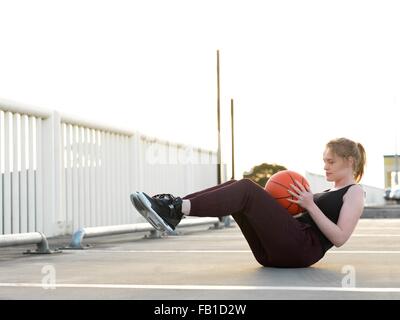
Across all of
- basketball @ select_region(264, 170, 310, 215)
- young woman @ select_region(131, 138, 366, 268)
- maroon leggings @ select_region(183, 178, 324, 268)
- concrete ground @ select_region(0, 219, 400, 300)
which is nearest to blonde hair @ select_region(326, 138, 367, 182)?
young woman @ select_region(131, 138, 366, 268)

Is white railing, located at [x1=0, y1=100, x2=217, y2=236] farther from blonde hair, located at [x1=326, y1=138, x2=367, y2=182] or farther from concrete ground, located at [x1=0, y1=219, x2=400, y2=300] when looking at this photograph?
blonde hair, located at [x1=326, y1=138, x2=367, y2=182]

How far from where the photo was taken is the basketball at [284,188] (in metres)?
4.81

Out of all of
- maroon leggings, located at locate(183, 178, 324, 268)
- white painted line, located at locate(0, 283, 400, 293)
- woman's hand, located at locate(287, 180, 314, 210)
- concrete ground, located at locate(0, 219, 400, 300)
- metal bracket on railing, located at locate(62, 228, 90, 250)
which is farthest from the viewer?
metal bracket on railing, located at locate(62, 228, 90, 250)

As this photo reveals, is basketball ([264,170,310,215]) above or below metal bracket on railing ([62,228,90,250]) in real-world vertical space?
above

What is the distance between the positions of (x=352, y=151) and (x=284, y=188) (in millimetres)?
465

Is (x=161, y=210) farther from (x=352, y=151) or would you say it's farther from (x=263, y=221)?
(x=352, y=151)

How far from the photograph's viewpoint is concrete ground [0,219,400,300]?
12.5ft

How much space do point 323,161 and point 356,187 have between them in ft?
0.83

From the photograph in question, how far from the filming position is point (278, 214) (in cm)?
460

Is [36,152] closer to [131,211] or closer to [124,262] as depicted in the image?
[131,211]

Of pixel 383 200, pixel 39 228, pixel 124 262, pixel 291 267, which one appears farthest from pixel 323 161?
pixel 383 200

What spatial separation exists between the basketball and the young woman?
4 cm

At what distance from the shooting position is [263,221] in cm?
459
